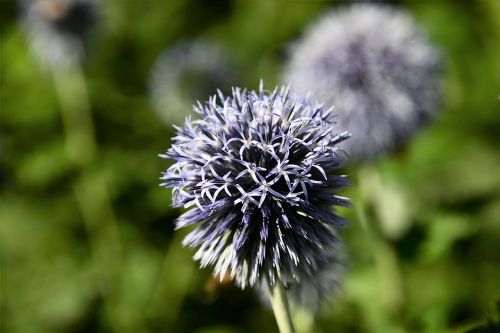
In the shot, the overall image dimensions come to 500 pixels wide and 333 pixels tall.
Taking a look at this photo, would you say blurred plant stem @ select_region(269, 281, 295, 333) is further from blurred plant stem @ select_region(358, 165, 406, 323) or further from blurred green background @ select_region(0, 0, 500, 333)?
blurred plant stem @ select_region(358, 165, 406, 323)

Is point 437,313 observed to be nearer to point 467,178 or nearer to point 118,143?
point 467,178

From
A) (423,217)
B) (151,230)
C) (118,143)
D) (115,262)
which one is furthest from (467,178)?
(118,143)

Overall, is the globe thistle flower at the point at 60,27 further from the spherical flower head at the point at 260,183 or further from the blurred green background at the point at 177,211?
the spherical flower head at the point at 260,183

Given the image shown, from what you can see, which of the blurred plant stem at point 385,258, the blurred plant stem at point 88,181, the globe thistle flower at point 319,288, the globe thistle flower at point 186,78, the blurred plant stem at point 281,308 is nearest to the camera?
the blurred plant stem at point 281,308

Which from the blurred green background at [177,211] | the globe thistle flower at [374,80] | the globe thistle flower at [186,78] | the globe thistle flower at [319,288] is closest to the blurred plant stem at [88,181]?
the blurred green background at [177,211]

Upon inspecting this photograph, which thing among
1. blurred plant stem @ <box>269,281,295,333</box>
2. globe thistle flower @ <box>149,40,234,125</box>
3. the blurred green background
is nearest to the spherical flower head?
blurred plant stem @ <box>269,281,295,333</box>

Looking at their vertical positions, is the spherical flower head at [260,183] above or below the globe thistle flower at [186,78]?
below
